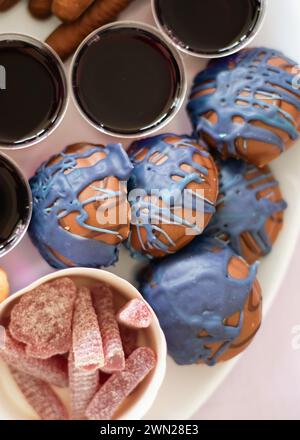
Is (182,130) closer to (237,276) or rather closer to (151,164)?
(151,164)

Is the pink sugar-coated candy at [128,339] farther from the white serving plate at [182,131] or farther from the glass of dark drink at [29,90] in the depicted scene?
the glass of dark drink at [29,90]

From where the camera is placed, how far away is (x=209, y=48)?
50.9 inches

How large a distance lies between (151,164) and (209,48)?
0.30 metres

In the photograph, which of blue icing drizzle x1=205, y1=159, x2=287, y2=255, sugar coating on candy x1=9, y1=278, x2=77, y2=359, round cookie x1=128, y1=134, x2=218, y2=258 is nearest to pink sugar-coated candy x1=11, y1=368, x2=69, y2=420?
sugar coating on candy x1=9, y1=278, x2=77, y2=359

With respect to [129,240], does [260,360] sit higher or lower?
lower

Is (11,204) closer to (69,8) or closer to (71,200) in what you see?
(71,200)

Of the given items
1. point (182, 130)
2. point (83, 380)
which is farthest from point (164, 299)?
point (182, 130)

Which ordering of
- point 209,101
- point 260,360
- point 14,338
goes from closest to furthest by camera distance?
1. point 14,338
2. point 209,101
3. point 260,360

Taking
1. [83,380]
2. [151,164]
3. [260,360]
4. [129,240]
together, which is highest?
[151,164]

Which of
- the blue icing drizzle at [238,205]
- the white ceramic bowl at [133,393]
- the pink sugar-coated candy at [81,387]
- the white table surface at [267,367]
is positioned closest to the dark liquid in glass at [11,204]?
the white ceramic bowl at [133,393]

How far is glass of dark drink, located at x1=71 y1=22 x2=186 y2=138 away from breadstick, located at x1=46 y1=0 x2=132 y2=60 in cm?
3

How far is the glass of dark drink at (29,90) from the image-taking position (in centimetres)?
123

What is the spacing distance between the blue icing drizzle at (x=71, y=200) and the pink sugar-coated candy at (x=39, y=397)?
255mm

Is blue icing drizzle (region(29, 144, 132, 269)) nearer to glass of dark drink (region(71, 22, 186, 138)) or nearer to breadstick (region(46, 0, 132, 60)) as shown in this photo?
glass of dark drink (region(71, 22, 186, 138))
